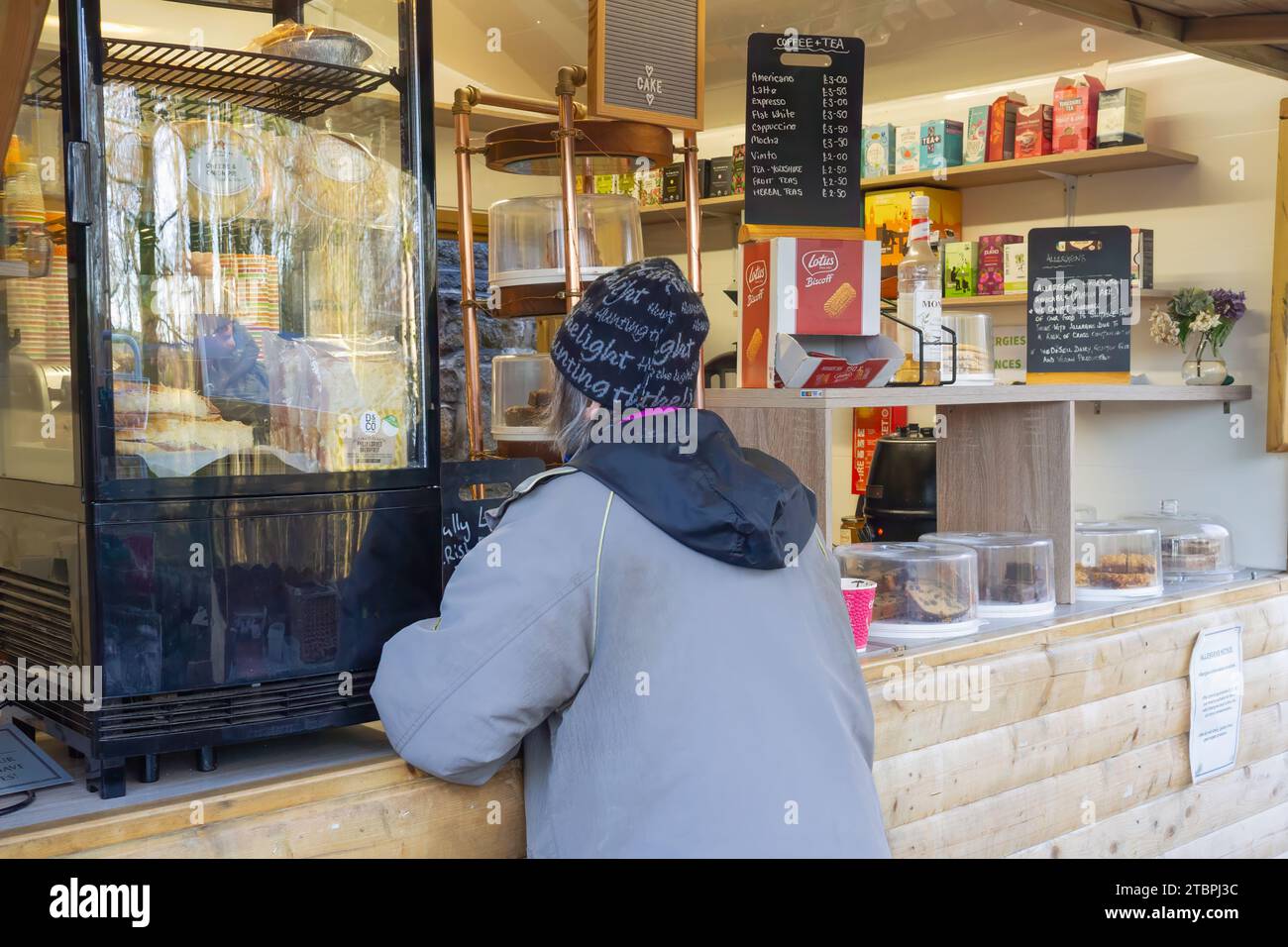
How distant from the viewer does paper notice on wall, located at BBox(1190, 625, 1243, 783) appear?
3.27 metres

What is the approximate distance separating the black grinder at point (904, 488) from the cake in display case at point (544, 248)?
1502mm

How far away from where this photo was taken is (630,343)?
→ 67.4 inches

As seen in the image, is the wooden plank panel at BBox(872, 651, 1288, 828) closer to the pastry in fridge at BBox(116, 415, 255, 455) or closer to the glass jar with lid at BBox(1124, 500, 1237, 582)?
the glass jar with lid at BBox(1124, 500, 1237, 582)

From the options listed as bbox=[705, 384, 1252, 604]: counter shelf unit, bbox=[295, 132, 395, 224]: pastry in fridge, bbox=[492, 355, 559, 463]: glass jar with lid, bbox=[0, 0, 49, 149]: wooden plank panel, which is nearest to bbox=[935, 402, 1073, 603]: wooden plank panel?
bbox=[705, 384, 1252, 604]: counter shelf unit

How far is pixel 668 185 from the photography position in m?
5.75

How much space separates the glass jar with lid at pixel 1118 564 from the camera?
3.26m

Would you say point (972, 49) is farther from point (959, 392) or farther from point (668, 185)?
point (959, 392)

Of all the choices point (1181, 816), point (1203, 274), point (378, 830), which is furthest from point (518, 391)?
point (1203, 274)

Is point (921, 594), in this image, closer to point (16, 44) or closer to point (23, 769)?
point (23, 769)

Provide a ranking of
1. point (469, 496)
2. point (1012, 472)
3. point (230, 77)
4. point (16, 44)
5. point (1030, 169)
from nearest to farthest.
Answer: point (16, 44) → point (230, 77) → point (469, 496) → point (1012, 472) → point (1030, 169)

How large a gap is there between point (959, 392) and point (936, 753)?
819 millimetres

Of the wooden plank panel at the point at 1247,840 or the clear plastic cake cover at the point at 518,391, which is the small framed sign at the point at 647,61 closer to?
the clear plastic cake cover at the point at 518,391

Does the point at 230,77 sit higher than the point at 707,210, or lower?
lower

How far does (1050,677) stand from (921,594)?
13.8 inches
